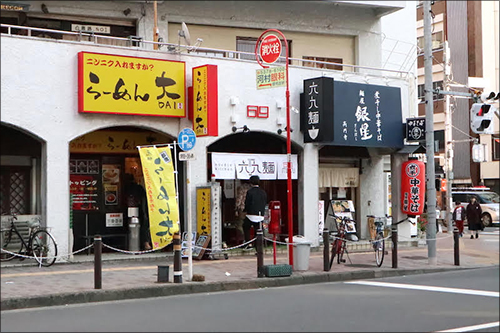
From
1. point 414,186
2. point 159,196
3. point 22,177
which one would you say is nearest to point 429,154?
point 414,186

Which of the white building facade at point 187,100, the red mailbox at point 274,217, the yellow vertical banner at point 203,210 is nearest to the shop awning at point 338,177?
the white building facade at point 187,100

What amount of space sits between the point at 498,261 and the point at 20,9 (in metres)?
15.0

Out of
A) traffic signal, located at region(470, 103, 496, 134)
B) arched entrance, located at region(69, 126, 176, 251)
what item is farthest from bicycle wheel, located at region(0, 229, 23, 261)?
traffic signal, located at region(470, 103, 496, 134)

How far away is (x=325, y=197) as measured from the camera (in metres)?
22.6

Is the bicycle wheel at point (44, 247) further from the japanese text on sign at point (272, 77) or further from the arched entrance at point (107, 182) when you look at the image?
the japanese text on sign at point (272, 77)

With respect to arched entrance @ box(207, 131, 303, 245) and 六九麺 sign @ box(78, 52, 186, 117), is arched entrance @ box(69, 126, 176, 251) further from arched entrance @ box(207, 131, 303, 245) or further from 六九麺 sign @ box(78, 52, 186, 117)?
arched entrance @ box(207, 131, 303, 245)

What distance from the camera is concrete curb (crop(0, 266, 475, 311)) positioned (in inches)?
451

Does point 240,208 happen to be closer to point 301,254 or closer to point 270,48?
point 301,254

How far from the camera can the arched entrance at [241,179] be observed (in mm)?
20594

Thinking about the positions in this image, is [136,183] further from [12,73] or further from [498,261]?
[498,261]

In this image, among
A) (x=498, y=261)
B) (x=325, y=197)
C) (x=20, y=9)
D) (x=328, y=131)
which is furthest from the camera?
(x=325, y=197)

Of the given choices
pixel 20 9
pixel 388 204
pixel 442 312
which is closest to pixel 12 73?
pixel 20 9

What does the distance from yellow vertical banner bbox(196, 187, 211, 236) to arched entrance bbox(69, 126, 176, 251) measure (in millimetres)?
1773

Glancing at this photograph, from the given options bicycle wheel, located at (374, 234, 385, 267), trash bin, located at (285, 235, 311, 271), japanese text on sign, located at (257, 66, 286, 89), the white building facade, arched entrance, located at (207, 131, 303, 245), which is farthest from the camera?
arched entrance, located at (207, 131, 303, 245)
